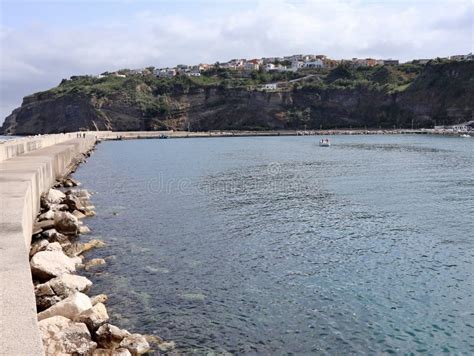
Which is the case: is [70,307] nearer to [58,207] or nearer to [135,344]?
[135,344]

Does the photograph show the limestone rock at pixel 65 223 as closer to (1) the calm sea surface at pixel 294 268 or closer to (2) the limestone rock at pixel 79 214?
(1) the calm sea surface at pixel 294 268

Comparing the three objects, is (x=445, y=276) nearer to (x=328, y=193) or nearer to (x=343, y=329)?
(x=343, y=329)

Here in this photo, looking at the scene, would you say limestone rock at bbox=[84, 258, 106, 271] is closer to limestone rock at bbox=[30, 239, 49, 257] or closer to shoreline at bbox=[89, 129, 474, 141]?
limestone rock at bbox=[30, 239, 49, 257]

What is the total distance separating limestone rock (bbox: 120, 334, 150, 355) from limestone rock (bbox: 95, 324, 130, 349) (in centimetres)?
13

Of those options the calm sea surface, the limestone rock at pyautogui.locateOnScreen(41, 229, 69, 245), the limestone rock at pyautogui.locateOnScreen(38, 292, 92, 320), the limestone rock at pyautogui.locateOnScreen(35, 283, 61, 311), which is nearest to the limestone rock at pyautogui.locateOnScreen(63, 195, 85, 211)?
the calm sea surface

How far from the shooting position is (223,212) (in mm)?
26844

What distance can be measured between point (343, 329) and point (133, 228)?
1381 cm

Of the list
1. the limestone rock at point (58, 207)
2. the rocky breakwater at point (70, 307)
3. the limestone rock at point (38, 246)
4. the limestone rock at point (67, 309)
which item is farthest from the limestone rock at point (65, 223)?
the limestone rock at point (67, 309)

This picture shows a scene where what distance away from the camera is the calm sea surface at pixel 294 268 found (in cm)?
1192

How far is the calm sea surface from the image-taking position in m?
11.9

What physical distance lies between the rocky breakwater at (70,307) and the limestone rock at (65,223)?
535 mm

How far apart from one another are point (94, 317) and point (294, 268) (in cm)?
748

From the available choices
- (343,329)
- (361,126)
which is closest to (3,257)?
(343,329)

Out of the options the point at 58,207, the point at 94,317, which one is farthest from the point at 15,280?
→ the point at 58,207
